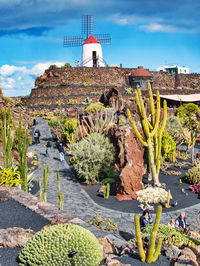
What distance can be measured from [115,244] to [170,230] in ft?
6.50

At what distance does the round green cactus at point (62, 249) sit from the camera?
14.2 feet

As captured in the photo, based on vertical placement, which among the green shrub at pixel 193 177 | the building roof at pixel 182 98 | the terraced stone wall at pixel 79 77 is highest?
the terraced stone wall at pixel 79 77

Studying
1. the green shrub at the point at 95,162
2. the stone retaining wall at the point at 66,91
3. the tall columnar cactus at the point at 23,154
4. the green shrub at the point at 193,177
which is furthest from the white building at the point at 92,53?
the tall columnar cactus at the point at 23,154

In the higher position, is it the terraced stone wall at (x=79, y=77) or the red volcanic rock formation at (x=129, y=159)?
the terraced stone wall at (x=79, y=77)

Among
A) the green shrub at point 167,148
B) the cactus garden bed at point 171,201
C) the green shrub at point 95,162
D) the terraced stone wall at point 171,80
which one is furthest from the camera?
the terraced stone wall at point 171,80

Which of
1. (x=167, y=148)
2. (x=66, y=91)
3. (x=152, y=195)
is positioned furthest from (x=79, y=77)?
(x=152, y=195)

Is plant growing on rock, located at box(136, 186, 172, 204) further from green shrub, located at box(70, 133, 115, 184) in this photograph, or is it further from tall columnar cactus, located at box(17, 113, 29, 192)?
tall columnar cactus, located at box(17, 113, 29, 192)

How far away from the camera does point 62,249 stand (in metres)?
4.37

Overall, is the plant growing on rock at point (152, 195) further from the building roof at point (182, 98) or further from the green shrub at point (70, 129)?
the building roof at point (182, 98)

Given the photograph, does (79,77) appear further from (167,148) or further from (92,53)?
(167,148)

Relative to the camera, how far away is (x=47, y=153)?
1722 cm

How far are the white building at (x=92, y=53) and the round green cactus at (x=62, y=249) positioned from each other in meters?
43.7

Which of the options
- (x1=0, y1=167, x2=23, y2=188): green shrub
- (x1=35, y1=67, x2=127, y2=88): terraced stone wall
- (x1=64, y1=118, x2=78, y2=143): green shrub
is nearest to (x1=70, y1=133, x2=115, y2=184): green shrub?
(x1=0, y1=167, x2=23, y2=188): green shrub

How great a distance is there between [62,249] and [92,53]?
44579 mm
